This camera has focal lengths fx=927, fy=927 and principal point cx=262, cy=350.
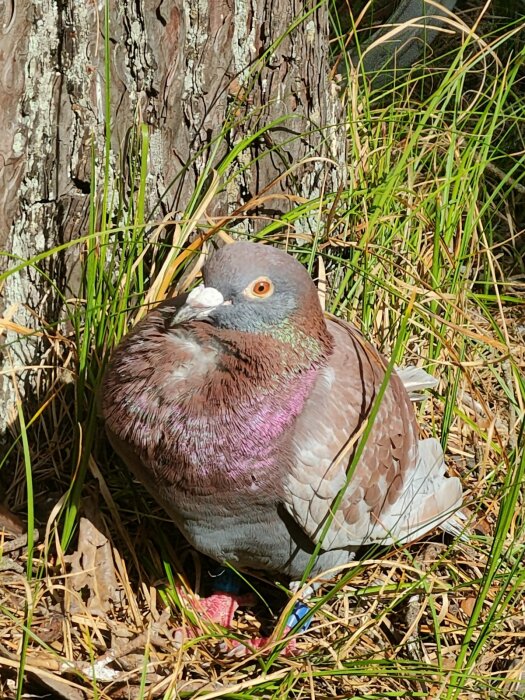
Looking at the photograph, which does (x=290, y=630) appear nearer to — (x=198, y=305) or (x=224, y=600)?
(x=224, y=600)

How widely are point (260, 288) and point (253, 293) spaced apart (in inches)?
1.0

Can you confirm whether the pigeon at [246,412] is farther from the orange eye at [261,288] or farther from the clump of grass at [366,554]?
the clump of grass at [366,554]

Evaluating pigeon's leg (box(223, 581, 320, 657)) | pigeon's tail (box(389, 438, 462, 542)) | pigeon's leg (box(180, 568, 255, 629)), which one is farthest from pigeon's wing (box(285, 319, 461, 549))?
pigeon's leg (box(180, 568, 255, 629))

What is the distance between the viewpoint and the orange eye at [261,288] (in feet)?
8.40

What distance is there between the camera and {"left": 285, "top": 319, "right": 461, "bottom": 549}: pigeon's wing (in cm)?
267

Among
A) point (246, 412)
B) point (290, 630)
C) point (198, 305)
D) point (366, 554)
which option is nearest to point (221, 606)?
point (290, 630)

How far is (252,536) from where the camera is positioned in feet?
9.17

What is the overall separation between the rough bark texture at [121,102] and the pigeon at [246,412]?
0.52m

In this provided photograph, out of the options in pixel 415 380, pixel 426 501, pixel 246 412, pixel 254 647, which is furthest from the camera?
pixel 415 380

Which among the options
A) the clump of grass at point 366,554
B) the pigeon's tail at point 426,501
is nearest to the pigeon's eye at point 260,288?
the clump of grass at point 366,554

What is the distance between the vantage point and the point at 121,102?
10.1 ft

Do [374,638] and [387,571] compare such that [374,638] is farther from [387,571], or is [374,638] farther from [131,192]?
[131,192]

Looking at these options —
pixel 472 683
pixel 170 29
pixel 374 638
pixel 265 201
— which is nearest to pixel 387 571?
pixel 374 638

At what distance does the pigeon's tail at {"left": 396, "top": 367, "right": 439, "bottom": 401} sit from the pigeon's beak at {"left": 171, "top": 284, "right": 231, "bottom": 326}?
3.36 ft
